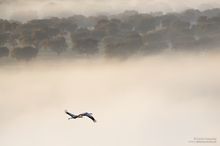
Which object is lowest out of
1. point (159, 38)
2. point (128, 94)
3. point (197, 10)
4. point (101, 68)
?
point (128, 94)

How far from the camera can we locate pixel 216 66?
72.5 inches

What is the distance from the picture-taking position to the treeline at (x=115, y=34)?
74.1 inches

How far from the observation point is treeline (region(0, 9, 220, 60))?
1883mm

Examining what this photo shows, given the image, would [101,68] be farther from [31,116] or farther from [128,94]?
[31,116]

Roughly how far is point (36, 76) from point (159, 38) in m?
0.64

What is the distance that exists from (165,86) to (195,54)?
21 cm

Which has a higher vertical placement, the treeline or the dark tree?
the treeline

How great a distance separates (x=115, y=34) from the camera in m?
1.92

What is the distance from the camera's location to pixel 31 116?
188 centimetres

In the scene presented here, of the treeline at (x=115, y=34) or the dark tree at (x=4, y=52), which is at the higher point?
the treeline at (x=115, y=34)

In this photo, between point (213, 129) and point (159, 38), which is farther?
point (159, 38)

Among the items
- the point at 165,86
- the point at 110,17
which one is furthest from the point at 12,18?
the point at 165,86

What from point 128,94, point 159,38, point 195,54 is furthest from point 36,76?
point 195,54

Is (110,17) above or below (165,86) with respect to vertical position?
above
